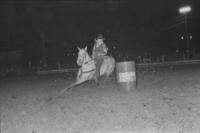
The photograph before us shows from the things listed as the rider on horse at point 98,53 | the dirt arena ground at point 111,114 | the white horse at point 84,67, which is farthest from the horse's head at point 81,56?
the dirt arena ground at point 111,114

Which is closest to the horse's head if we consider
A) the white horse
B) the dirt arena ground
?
the white horse

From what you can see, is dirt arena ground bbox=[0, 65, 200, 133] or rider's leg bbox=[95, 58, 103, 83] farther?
rider's leg bbox=[95, 58, 103, 83]

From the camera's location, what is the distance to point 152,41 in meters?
58.2

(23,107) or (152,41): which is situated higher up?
(152,41)

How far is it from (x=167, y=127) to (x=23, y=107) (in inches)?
184

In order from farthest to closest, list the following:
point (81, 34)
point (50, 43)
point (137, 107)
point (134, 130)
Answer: point (81, 34) < point (50, 43) < point (137, 107) < point (134, 130)

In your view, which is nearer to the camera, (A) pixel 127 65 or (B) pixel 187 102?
(B) pixel 187 102

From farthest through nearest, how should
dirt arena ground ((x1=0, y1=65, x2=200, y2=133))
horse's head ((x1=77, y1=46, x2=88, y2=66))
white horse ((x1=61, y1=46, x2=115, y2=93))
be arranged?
horse's head ((x1=77, y1=46, x2=88, y2=66))
white horse ((x1=61, y1=46, x2=115, y2=93))
dirt arena ground ((x1=0, y1=65, x2=200, y2=133))

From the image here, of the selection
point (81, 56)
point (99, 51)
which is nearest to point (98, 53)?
point (99, 51)

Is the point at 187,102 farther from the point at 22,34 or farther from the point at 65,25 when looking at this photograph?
the point at 65,25

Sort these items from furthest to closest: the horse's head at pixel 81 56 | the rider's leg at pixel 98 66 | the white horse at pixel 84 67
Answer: the rider's leg at pixel 98 66, the horse's head at pixel 81 56, the white horse at pixel 84 67

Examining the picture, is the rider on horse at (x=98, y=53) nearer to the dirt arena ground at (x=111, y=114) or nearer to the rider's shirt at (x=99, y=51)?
the rider's shirt at (x=99, y=51)

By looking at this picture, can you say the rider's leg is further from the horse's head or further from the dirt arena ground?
the dirt arena ground

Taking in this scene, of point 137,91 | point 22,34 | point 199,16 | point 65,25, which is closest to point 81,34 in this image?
point 65,25
